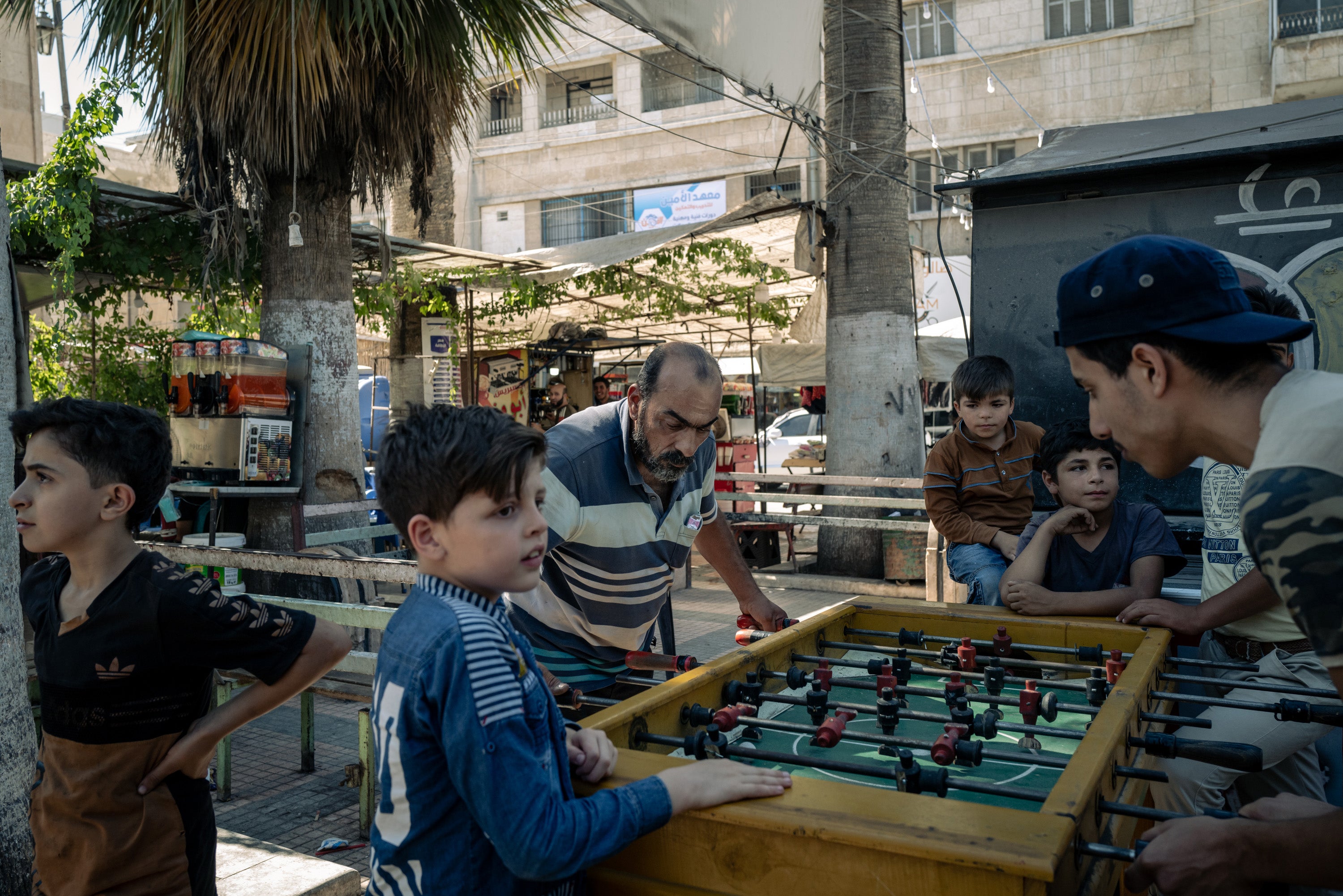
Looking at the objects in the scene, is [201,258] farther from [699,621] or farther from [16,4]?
[699,621]

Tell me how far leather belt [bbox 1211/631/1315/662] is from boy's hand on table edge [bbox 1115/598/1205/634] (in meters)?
0.18

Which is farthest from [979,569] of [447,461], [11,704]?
[11,704]

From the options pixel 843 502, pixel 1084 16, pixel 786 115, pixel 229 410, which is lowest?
pixel 843 502

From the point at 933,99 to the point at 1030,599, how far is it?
2121 centimetres

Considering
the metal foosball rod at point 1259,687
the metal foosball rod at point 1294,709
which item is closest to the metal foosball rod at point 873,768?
the metal foosball rod at point 1294,709

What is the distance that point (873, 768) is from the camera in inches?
76.4

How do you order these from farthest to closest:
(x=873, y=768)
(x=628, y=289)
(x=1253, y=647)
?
(x=628, y=289), (x=1253, y=647), (x=873, y=768)

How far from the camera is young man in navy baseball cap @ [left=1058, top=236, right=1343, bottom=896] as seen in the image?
1.39 meters

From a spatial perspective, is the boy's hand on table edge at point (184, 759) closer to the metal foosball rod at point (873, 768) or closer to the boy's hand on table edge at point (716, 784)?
the metal foosball rod at point (873, 768)

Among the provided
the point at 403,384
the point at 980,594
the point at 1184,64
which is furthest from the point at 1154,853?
the point at 1184,64

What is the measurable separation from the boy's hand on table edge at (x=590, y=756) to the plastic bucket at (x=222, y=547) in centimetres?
364

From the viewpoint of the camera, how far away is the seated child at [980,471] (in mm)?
4254

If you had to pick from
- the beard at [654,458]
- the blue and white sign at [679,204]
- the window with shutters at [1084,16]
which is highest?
the window with shutters at [1084,16]

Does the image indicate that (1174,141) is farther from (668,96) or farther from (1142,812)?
(668,96)
